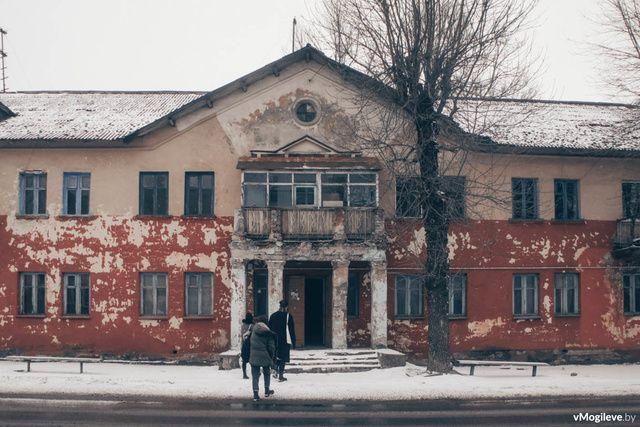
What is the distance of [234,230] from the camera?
20.0m

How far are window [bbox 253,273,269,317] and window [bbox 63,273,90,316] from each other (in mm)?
5911

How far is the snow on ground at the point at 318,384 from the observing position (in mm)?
14023

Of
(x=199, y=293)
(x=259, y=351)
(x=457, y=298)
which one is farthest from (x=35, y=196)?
(x=457, y=298)

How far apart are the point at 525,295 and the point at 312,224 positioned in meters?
8.42

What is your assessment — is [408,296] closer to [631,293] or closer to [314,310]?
[314,310]

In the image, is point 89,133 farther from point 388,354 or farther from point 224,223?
point 388,354

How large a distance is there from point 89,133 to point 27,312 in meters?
6.75

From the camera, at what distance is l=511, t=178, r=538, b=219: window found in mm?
21828

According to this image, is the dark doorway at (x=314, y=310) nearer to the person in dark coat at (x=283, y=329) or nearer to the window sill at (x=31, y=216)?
the person in dark coat at (x=283, y=329)

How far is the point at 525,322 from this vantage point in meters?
21.5

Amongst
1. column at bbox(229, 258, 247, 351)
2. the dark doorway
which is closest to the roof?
the dark doorway

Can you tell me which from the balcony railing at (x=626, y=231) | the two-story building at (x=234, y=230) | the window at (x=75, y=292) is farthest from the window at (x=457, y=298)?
the window at (x=75, y=292)

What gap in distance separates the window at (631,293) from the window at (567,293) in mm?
1916

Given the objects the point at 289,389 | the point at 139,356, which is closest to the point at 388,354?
the point at 289,389
